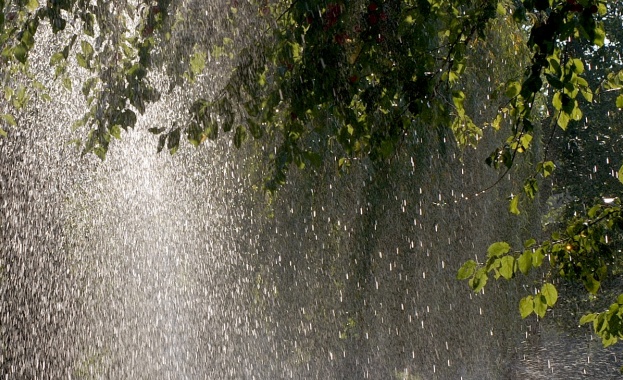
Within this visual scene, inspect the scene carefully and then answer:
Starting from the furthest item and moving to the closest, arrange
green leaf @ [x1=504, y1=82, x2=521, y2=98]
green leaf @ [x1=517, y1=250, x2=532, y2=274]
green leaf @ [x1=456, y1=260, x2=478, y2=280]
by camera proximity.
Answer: green leaf @ [x1=504, y1=82, x2=521, y2=98]
green leaf @ [x1=456, y1=260, x2=478, y2=280]
green leaf @ [x1=517, y1=250, x2=532, y2=274]

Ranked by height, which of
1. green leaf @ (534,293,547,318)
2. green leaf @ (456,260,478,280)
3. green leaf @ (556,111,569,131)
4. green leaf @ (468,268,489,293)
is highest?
green leaf @ (556,111,569,131)

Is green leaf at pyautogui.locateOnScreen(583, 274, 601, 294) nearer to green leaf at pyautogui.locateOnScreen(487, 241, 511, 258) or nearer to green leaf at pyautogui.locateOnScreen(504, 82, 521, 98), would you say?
green leaf at pyautogui.locateOnScreen(487, 241, 511, 258)

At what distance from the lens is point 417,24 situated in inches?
125

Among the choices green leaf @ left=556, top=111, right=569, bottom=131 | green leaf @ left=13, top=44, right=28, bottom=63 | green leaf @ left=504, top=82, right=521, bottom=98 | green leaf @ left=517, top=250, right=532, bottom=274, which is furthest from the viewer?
green leaf @ left=13, top=44, right=28, bottom=63

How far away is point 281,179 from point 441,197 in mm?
4044

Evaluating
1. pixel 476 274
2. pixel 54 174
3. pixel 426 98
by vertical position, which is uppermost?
pixel 54 174

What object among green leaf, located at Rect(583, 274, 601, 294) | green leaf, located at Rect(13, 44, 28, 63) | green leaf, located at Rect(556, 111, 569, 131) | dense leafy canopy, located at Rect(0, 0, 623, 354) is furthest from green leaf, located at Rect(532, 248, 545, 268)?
green leaf, located at Rect(13, 44, 28, 63)

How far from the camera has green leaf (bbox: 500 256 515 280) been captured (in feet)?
7.83

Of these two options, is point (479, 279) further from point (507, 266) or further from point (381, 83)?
point (381, 83)

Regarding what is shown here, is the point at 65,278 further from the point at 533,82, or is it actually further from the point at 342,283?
the point at 533,82

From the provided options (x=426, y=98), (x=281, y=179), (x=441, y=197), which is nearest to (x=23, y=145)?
(x=441, y=197)

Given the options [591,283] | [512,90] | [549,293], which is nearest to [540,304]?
[549,293]

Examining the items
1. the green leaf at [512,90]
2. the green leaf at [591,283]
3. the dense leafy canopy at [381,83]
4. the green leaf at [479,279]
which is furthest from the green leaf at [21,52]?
the green leaf at [591,283]

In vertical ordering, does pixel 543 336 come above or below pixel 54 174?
below
